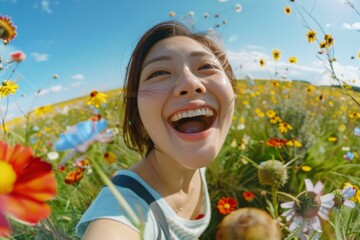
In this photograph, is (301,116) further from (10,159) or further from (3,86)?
(10,159)

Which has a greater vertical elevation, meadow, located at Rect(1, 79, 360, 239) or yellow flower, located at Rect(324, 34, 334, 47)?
yellow flower, located at Rect(324, 34, 334, 47)

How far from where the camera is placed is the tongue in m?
0.93

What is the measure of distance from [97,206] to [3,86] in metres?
0.31

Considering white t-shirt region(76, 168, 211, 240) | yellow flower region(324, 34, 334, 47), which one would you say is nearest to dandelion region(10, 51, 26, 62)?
white t-shirt region(76, 168, 211, 240)

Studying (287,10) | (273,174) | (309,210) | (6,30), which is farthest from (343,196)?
(287,10)

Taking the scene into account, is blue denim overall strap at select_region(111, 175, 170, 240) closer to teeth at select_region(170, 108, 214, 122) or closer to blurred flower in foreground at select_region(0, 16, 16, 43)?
teeth at select_region(170, 108, 214, 122)

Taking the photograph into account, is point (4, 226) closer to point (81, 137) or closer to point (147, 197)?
point (81, 137)

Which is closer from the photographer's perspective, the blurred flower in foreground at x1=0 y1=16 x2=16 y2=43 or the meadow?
the blurred flower in foreground at x1=0 y1=16 x2=16 y2=43

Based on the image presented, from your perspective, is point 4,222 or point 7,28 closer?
point 4,222

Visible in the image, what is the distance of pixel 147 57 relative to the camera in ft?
3.24

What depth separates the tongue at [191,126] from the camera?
0.93 meters

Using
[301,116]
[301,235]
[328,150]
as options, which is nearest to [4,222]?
[301,235]

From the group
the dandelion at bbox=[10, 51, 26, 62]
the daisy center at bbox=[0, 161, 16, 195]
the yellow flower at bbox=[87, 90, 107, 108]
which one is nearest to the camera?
the daisy center at bbox=[0, 161, 16, 195]

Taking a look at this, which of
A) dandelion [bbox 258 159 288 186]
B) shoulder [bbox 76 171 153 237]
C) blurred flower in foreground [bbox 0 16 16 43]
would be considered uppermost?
blurred flower in foreground [bbox 0 16 16 43]
